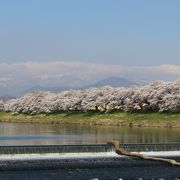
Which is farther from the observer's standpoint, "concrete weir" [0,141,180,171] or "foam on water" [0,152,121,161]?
"foam on water" [0,152,121,161]

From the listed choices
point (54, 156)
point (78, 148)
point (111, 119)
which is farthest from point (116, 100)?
point (54, 156)

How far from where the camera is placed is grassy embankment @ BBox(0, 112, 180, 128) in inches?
5192

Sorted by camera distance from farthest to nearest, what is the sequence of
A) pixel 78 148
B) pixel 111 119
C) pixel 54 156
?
pixel 111 119 < pixel 78 148 < pixel 54 156

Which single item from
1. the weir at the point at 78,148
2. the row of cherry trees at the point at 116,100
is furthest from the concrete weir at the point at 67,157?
the row of cherry trees at the point at 116,100

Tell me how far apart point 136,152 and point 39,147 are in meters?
11.9

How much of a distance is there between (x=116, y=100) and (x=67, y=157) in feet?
340

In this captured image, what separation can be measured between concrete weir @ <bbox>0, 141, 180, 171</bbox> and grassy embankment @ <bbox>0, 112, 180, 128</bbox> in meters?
62.4

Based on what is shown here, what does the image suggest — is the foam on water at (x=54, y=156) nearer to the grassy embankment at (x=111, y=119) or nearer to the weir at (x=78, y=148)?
the weir at (x=78, y=148)

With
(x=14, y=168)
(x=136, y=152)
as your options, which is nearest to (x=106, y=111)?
(x=136, y=152)

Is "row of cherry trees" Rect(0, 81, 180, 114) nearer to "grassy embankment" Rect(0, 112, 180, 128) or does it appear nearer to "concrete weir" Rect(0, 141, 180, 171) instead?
"grassy embankment" Rect(0, 112, 180, 128)

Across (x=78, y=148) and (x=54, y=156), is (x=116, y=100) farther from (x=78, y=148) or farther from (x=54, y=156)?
(x=54, y=156)

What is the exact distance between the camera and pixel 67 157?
60.8 metres

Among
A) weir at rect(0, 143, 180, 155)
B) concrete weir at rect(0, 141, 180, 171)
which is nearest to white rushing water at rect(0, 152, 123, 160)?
concrete weir at rect(0, 141, 180, 171)

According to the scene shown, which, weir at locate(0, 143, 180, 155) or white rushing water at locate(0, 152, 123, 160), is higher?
weir at locate(0, 143, 180, 155)
